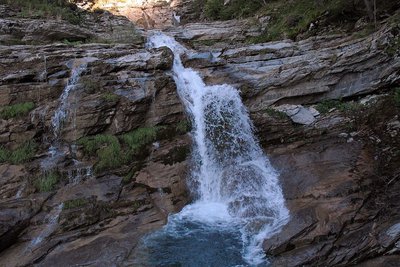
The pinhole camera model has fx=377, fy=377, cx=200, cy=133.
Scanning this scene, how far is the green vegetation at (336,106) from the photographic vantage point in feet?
36.9

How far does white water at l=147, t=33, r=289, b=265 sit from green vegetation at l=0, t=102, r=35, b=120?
15.4 ft

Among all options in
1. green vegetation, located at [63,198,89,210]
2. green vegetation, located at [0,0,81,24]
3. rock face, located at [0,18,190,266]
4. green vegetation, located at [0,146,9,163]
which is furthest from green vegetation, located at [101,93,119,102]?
green vegetation, located at [0,0,81,24]

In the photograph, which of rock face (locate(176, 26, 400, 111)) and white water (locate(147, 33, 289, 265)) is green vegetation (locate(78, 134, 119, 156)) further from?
rock face (locate(176, 26, 400, 111))

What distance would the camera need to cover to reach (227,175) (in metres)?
10.3

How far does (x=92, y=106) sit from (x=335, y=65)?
7.70 m

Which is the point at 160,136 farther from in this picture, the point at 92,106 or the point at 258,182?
the point at 258,182

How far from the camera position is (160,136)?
1125 cm

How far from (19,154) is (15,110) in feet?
4.94

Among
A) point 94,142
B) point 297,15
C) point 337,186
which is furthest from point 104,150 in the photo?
point 297,15

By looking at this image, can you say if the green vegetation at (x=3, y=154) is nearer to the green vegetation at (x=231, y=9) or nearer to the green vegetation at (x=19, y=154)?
the green vegetation at (x=19, y=154)

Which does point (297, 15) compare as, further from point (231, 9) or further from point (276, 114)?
point (276, 114)

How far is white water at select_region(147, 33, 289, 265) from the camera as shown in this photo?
8.73m

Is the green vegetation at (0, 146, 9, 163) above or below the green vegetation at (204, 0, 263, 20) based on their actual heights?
below

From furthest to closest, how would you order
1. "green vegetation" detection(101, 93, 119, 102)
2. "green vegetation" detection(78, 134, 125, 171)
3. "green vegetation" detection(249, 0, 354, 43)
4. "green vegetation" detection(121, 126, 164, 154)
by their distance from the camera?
"green vegetation" detection(249, 0, 354, 43) < "green vegetation" detection(101, 93, 119, 102) < "green vegetation" detection(121, 126, 164, 154) < "green vegetation" detection(78, 134, 125, 171)
